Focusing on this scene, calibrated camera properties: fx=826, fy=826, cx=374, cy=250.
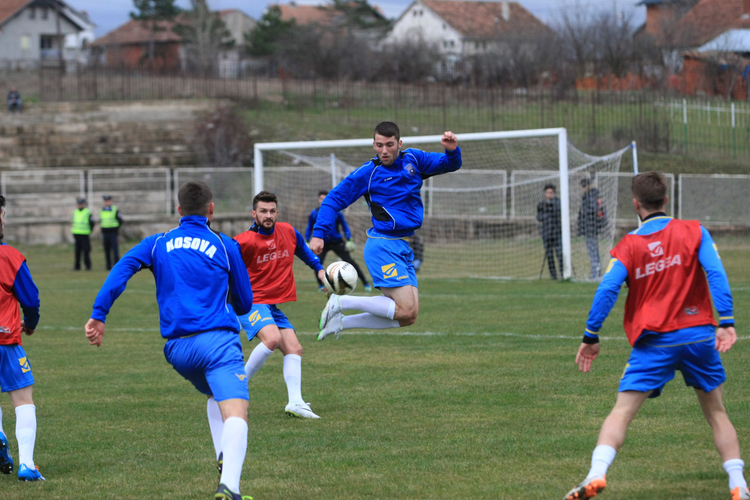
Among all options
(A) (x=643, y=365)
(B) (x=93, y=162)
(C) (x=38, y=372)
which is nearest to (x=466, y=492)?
(A) (x=643, y=365)

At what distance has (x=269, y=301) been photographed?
24.5 ft

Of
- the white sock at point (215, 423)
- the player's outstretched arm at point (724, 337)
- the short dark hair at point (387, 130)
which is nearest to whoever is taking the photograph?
the player's outstretched arm at point (724, 337)

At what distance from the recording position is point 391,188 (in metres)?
7.40

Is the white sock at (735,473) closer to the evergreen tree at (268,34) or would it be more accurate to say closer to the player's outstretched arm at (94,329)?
the player's outstretched arm at (94,329)

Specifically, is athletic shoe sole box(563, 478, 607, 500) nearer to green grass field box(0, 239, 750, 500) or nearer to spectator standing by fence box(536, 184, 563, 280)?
green grass field box(0, 239, 750, 500)

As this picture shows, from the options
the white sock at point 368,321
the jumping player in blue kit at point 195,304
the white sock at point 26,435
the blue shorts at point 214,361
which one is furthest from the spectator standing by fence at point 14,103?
the blue shorts at point 214,361

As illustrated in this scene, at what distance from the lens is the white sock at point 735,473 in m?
4.40

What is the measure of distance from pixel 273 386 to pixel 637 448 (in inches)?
162

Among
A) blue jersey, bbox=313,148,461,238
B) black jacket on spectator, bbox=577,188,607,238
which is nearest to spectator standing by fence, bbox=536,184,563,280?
black jacket on spectator, bbox=577,188,607,238

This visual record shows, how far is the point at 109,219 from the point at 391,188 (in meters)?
17.2

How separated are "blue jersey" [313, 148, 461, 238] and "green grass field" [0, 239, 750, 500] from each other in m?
1.67

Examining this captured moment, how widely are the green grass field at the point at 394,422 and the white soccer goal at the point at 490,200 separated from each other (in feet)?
22.6

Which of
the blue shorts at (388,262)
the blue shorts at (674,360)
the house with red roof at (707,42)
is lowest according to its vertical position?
the blue shorts at (674,360)

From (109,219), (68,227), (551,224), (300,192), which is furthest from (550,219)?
(68,227)
